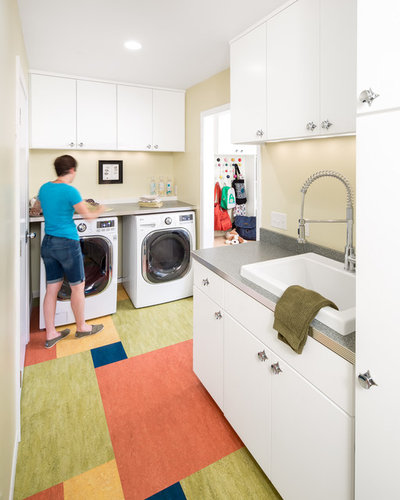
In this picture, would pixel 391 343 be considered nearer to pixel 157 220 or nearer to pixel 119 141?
pixel 157 220

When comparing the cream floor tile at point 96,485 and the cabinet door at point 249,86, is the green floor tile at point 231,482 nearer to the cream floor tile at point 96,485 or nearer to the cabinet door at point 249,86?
the cream floor tile at point 96,485

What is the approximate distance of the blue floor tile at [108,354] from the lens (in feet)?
8.23

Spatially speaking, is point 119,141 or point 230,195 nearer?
point 119,141

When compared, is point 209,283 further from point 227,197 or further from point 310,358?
point 227,197

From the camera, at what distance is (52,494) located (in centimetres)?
147

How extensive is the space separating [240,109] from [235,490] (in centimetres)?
211

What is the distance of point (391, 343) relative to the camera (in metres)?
0.83

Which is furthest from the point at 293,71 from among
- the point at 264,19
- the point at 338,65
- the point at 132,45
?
the point at 132,45

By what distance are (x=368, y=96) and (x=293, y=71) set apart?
990 mm

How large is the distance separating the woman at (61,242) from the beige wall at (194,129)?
1242 mm

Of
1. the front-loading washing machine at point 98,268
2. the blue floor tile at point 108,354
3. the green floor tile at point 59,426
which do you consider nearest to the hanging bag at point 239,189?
the front-loading washing machine at point 98,268

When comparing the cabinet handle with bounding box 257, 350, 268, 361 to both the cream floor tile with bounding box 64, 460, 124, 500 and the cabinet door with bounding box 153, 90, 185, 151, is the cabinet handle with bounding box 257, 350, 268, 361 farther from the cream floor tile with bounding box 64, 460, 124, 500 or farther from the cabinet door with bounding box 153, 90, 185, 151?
the cabinet door with bounding box 153, 90, 185, 151

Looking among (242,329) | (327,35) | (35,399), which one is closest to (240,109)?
(327,35)

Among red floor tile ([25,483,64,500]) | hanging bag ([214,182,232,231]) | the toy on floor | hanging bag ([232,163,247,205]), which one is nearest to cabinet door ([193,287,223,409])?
red floor tile ([25,483,64,500])
